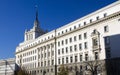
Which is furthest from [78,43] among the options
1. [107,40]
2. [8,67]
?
[8,67]

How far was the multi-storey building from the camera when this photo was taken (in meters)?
57.2

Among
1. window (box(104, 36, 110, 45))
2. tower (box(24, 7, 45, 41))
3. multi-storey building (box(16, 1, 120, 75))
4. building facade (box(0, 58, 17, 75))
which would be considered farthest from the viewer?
building facade (box(0, 58, 17, 75))

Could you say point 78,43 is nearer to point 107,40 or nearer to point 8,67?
point 107,40

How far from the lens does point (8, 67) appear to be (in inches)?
4818

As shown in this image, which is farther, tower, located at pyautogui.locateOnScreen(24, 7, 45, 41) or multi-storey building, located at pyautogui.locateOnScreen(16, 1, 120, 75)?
tower, located at pyautogui.locateOnScreen(24, 7, 45, 41)

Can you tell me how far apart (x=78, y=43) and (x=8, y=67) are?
216 ft

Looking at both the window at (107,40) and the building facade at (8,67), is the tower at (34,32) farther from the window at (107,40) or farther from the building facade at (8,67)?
the window at (107,40)

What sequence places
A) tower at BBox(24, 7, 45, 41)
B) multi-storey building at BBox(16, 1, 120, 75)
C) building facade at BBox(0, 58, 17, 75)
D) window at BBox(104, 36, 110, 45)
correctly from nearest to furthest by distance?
multi-storey building at BBox(16, 1, 120, 75) → window at BBox(104, 36, 110, 45) → tower at BBox(24, 7, 45, 41) → building facade at BBox(0, 58, 17, 75)

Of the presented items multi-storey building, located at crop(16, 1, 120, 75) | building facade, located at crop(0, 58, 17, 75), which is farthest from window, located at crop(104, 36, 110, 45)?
building facade, located at crop(0, 58, 17, 75)

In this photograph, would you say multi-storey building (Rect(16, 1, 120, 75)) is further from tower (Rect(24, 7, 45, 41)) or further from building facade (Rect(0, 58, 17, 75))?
building facade (Rect(0, 58, 17, 75))

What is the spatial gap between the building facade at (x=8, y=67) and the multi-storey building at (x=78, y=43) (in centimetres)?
1647

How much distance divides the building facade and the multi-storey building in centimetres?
1647

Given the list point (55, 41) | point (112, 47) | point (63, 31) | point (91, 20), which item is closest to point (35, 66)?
point (55, 41)

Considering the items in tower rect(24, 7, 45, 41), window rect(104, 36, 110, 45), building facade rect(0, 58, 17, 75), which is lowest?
building facade rect(0, 58, 17, 75)
